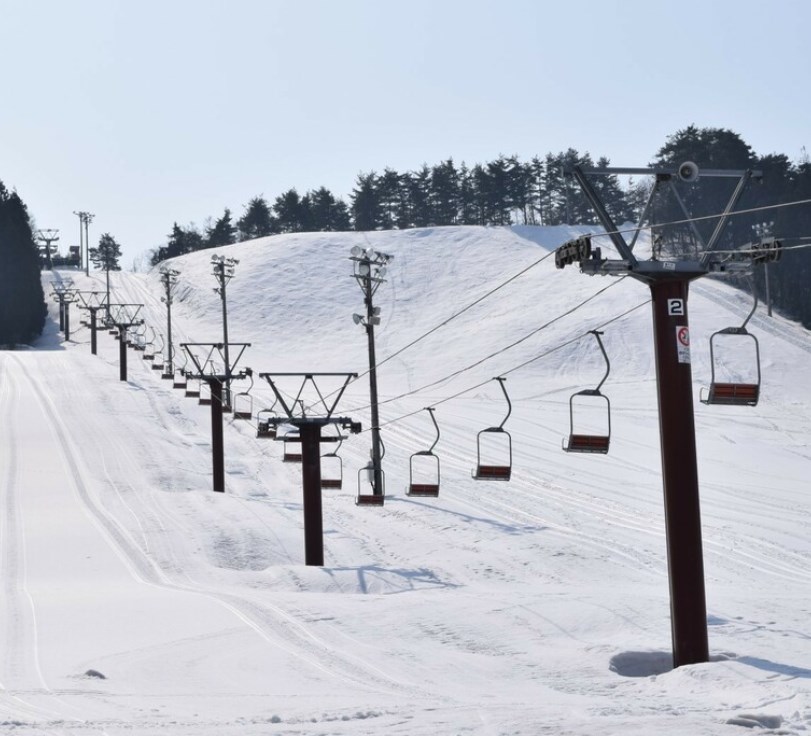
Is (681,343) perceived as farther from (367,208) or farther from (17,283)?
(367,208)

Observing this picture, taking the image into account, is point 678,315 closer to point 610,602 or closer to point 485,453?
point 610,602

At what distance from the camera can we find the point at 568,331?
227 feet

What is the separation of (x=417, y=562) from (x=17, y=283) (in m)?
80.7

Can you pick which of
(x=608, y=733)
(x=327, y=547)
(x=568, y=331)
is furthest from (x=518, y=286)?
(x=608, y=733)

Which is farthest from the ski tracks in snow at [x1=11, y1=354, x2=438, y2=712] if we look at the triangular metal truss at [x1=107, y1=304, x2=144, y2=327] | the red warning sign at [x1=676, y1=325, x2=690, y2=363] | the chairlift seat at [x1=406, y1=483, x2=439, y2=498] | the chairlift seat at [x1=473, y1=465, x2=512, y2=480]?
the triangular metal truss at [x1=107, y1=304, x2=144, y2=327]

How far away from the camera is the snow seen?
10852mm

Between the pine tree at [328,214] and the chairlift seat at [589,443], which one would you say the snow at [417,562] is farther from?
the pine tree at [328,214]

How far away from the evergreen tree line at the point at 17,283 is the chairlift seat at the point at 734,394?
86.6 meters

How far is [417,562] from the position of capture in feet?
86.4

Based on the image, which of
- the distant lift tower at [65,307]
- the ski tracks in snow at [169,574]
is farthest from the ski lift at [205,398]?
the distant lift tower at [65,307]

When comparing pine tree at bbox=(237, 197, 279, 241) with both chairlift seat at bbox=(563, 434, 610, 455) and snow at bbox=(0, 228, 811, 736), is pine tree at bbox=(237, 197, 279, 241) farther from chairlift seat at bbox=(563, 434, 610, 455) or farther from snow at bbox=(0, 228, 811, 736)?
chairlift seat at bbox=(563, 434, 610, 455)

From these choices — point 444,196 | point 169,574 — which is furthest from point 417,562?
point 444,196

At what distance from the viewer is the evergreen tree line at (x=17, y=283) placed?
316 feet

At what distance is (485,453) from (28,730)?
35.2 meters
